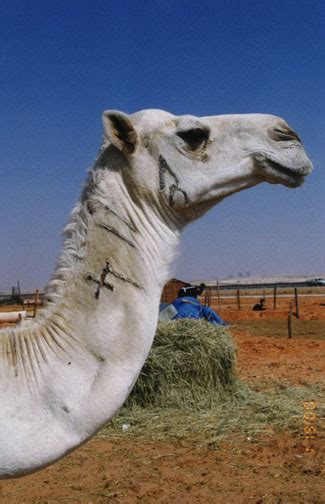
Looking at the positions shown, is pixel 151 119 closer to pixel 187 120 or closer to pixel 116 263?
pixel 187 120

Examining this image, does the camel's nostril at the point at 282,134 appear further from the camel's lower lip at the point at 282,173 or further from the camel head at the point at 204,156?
the camel's lower lip at the point at 282,173

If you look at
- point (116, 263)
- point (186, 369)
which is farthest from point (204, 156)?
point (186, 369)

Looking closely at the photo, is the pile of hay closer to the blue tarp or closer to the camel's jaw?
the blue tarp

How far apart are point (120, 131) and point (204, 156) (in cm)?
42

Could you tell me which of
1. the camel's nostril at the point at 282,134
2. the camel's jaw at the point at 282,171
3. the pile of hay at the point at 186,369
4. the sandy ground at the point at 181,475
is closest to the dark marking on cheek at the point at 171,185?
the camel's jaw at the point at 282,171

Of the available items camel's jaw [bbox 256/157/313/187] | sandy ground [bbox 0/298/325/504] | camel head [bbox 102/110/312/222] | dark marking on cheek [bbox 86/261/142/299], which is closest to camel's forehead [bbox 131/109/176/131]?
camel head [bbox 102/110/312/222]

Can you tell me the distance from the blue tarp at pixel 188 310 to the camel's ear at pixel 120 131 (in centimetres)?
835

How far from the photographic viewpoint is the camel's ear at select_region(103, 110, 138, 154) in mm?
2613

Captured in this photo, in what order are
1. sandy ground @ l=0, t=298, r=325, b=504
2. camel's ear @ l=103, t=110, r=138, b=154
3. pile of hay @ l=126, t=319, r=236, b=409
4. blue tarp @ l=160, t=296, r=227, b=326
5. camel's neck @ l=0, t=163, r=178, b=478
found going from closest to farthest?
camel's neck @ l=0, t=163, r=178, b=478 < camel's ear @ l=103, t=110, r=138, b=154 < sandy ground @ l=0, t=298, r=325, b=504 < pile of hay @ l=126, t=319, r=236, b=409 < blue tarp @ l=160, t=296, r=227, b=326

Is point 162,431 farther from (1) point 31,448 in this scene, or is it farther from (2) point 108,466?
(1) point 31,448

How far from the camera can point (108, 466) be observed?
6586 millimetres

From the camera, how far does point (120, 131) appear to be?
2.66 metres

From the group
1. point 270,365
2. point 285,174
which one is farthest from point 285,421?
point 285,174

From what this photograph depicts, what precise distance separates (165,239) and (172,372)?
6.88m
